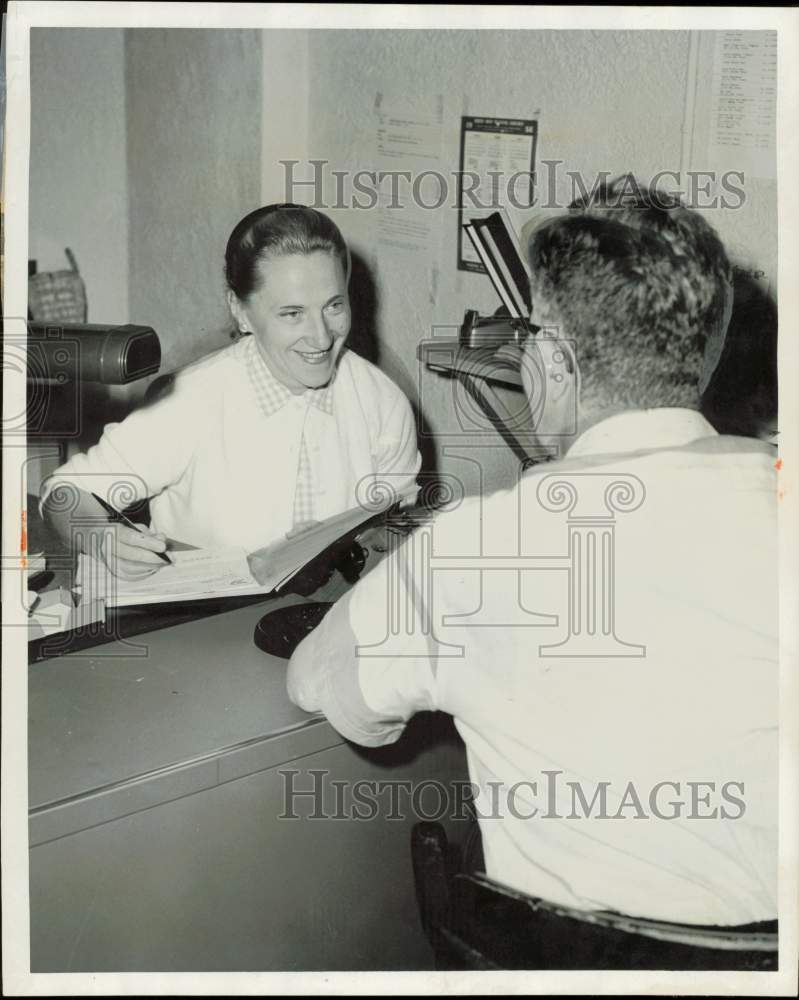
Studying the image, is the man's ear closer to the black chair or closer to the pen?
the pen

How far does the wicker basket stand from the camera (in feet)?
3.56

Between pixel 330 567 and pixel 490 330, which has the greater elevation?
pixel 490 330

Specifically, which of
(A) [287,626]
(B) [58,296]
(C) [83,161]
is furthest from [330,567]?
(C) [83,161]

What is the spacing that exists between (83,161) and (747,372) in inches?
31.6

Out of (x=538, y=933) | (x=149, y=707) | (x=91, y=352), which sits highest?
(x=91, y=352)

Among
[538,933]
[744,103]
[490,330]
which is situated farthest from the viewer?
[490,330]

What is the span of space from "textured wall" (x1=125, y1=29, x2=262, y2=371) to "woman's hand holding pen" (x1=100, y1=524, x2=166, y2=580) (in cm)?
22

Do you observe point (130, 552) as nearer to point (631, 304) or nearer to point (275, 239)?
point (275, 239)

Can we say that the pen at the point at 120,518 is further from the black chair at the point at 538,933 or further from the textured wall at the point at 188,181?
the black chair at the point at 538,933

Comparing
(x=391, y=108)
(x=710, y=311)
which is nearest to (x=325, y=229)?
(x=391, y=108)

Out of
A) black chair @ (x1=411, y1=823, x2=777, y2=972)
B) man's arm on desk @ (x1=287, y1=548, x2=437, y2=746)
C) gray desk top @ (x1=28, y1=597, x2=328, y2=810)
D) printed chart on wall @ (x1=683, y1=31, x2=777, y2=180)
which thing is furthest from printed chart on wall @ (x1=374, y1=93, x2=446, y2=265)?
black chair @ (x1=411, y1=823, x2=777, y2=972)

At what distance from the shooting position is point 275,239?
1138mm

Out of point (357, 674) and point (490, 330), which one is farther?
point (490, 330)

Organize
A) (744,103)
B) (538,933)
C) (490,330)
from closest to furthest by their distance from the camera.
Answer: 1. (538,933)
2. (744,103)
3. (490,330)
